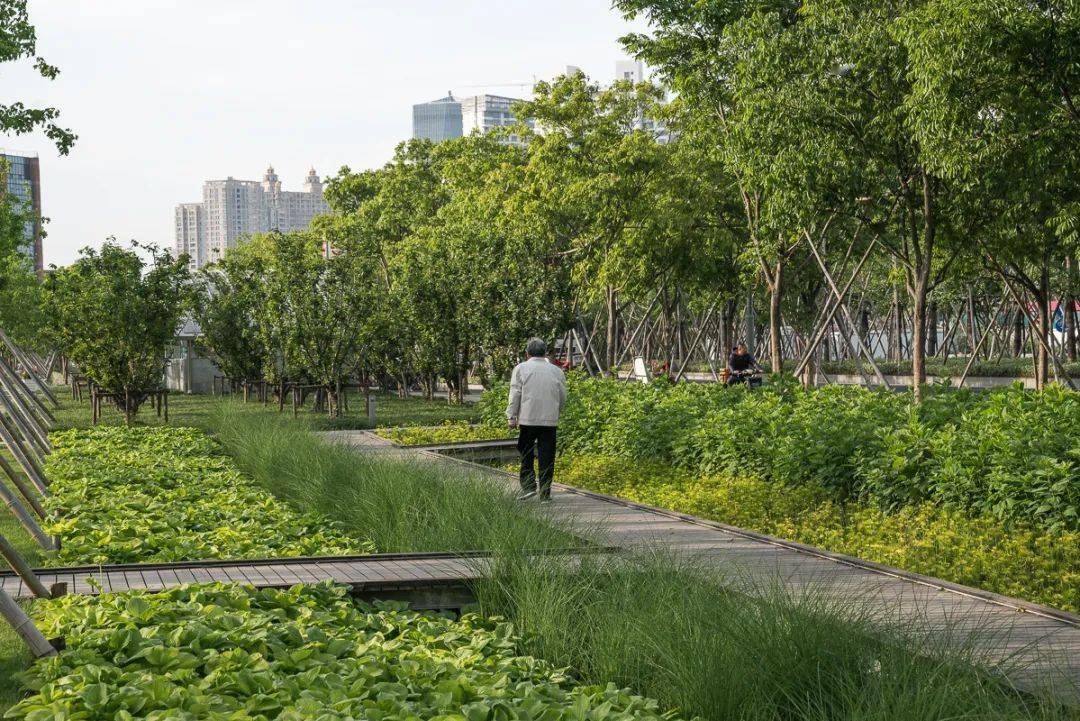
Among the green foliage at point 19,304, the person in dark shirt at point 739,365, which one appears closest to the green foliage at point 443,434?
the person in dark shirt at point 739,365

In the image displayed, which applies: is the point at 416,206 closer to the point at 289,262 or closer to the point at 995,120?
the point at 289,262

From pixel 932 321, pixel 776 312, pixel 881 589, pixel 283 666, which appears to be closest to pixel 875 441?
pixel 881 589

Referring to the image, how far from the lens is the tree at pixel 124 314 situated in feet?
79.2

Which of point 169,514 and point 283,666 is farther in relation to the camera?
point 169,514

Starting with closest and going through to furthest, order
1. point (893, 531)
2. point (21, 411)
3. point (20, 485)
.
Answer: point (20, 485)
point (893, 531)
point (21, 411)

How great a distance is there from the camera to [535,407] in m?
12.6

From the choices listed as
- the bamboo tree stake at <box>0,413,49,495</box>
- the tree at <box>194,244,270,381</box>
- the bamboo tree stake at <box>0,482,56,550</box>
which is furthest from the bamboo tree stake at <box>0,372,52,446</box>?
the tree at <box>194,244,270,381</box>

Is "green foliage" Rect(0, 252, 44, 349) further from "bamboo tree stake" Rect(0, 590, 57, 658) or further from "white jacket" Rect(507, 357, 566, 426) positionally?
"bamboo tree stake" Rect(0, 590, 57, 658)

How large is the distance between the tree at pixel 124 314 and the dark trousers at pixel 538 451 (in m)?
13.6

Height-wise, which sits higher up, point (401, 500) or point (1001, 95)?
point (1001, 95)

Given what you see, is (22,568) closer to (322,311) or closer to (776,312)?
(322,311)

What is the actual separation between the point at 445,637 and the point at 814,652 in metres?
2.14

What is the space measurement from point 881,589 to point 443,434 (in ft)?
46.3

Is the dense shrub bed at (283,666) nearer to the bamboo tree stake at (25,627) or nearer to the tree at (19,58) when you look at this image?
the bamboo tree stake at (25,627)
